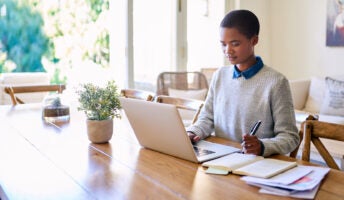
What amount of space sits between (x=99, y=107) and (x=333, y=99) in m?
2.91

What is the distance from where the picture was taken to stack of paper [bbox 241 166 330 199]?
895 mm

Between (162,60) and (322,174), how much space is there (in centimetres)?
357

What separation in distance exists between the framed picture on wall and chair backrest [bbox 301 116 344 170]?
3182 millimetres

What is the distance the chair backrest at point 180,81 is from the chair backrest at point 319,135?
8.38ft

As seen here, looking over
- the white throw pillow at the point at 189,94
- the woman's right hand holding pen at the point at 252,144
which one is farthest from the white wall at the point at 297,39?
the woman's right hand holding pen at the point at 252,144

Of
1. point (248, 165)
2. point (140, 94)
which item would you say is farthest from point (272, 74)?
point (140, 94)

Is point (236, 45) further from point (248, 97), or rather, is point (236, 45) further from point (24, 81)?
point (24, 81)

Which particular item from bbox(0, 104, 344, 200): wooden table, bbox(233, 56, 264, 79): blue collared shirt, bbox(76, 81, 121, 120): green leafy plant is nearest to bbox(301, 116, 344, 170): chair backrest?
bbox(0, 104, 344, 200): wooden table

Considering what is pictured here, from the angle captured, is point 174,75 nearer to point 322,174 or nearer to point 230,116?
point 230,116

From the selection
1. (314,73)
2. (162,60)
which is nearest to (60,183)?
(162,60)

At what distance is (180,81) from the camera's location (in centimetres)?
391

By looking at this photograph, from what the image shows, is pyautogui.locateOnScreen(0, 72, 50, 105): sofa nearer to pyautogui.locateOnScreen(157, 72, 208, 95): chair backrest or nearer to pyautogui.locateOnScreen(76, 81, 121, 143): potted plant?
pyautogui.locateOnScreen(157, 72, 208, 95): chair backrest

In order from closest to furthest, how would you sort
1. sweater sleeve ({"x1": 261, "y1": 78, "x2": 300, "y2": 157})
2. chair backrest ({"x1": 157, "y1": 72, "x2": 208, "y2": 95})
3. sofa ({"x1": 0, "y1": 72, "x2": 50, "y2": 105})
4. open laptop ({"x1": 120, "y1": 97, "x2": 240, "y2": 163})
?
open laptop ({"x1": 120, "y1": 97, "x2": 240, "y2": 163}) → sweater sleeve ({"x1": 261, "y1": 78, "x2": 300, "y2": 157}) → sofa ({"x1": 0, "y1": 72, "x2": 50, "y2": 105}) → chair backrest ({"x1": 157, "y1": 72, "x2": 208, "y2": 95})

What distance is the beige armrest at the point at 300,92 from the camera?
13.5 feet
